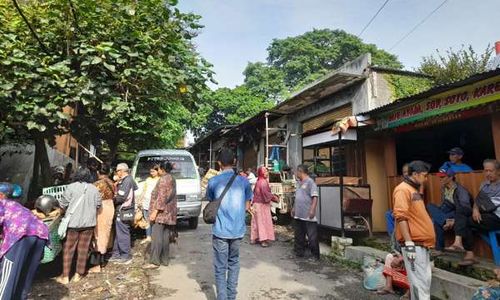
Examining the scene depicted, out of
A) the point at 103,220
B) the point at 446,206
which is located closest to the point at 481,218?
the point at 446,206

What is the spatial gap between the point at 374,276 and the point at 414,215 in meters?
1.68

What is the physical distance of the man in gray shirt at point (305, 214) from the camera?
6789 mm

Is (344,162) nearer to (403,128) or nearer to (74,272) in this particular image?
(403,128)

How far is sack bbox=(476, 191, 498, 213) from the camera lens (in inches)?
183

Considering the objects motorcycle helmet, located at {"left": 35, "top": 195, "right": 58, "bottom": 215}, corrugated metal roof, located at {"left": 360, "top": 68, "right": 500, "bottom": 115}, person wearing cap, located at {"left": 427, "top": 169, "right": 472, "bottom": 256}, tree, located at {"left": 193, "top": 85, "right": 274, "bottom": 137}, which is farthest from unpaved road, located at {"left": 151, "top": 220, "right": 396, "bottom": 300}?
tree, located at {"left": 193, "top": 85, "right": 274, "bottom": 137}

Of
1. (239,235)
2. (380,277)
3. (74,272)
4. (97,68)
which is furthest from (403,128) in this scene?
(74,272)

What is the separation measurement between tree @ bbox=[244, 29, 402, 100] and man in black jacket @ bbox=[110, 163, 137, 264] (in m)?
28.9

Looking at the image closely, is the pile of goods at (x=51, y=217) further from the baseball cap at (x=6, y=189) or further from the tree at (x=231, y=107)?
the tree at (x=231, y=107)

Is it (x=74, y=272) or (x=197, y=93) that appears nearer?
(x=74, y=272)

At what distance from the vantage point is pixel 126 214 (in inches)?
261

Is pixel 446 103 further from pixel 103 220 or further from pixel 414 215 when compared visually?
pixel 103 220

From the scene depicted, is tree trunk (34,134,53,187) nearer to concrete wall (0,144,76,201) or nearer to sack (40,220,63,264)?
concrete wall (0,144,76,201)

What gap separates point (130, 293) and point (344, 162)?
645cm

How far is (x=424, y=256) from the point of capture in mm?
3848
